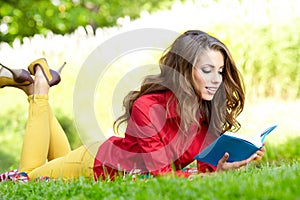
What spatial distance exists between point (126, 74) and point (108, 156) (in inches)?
167

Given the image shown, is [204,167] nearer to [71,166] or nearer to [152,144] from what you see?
[152,144]

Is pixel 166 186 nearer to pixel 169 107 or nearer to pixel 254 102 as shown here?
pixel 169 107

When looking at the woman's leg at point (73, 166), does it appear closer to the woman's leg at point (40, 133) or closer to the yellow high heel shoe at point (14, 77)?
the woman's leg at point (40, 133)

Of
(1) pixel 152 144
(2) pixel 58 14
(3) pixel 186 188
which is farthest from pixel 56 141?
(2) pixel 58 14

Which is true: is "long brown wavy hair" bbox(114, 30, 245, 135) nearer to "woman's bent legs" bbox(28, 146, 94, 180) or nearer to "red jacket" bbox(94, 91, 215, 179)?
"red jacket" bbox(94, 91, 215, 179)

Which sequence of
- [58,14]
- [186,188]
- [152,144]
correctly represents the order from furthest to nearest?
[58,14]
[152,144]
[186,188]

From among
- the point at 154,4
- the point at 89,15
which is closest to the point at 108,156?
Result: the point at 89,15

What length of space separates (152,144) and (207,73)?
0.59m

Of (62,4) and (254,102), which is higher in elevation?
(62,4)

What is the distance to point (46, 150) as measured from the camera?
5242 millimetres

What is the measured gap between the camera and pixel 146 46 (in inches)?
333

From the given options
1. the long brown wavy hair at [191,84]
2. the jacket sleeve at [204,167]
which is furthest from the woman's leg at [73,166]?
the jacket sleeve at [204,167]

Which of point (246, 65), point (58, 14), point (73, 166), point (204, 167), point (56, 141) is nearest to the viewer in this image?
point (204, 167)

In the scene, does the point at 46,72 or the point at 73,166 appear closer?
the point at 73,166
